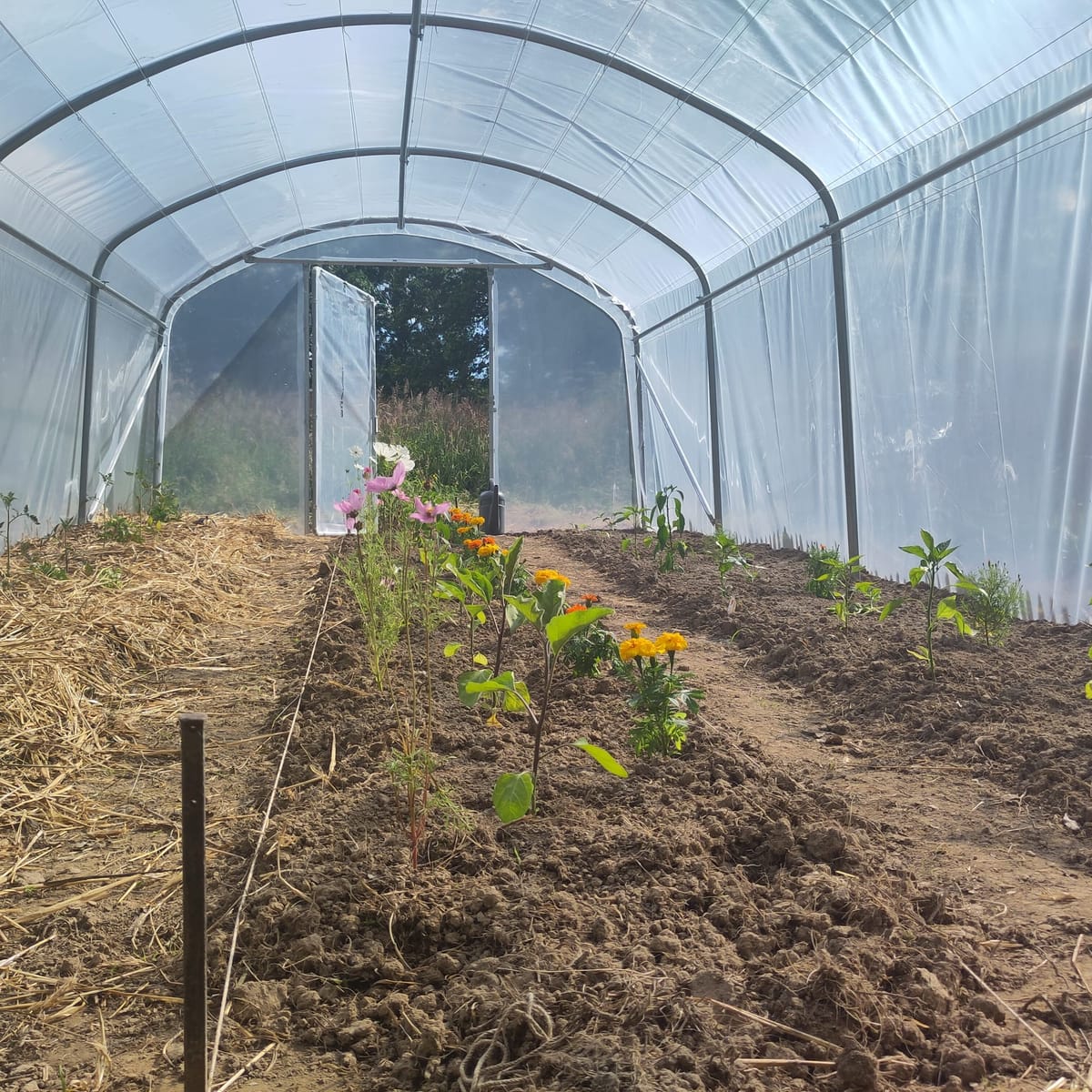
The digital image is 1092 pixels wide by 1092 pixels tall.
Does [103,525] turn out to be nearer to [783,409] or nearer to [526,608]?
[783,409]

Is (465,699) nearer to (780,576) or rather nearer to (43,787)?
(43,787)

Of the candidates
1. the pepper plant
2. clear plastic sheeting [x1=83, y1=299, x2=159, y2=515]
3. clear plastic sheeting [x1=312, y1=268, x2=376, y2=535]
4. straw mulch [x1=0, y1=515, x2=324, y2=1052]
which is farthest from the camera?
clear plastic sheeting [x1=312, y1=268, x2=376, y2=535]

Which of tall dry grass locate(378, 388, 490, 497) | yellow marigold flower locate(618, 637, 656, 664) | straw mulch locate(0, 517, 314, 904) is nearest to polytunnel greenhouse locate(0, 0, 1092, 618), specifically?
straw mulch locate(0, 517, 314, 904)

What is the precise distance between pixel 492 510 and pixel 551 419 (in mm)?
1309

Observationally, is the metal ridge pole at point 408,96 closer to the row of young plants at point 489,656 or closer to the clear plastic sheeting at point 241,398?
the clear plastic sheeting at point 241,398

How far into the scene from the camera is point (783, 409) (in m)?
6.73

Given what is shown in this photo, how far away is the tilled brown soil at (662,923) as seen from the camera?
132 centimetres

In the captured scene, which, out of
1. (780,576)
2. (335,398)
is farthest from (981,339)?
(335,398)

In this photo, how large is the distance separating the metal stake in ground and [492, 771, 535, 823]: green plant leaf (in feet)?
2.49

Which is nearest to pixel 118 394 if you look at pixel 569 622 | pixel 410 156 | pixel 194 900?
pixel 410 156

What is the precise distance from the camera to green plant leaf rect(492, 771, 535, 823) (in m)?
1.75

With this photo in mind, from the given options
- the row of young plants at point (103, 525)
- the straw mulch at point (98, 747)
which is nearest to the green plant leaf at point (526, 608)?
the straw mulch at point (98, 747)

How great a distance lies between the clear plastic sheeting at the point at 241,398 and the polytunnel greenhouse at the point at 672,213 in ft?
0.20

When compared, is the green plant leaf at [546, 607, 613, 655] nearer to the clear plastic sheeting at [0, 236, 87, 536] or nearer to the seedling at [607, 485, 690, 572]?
the seedling at [607, 485, 690, 572]
